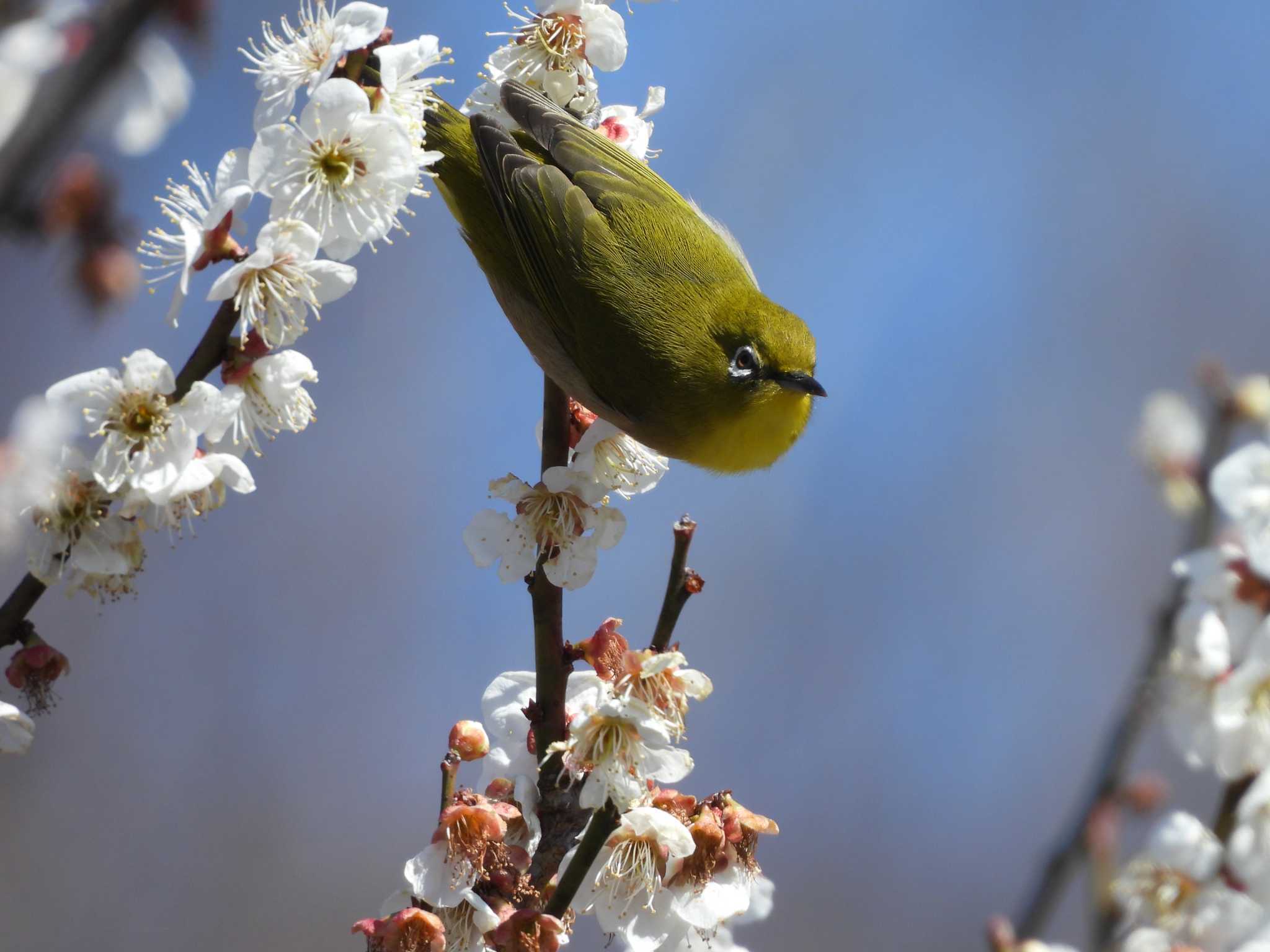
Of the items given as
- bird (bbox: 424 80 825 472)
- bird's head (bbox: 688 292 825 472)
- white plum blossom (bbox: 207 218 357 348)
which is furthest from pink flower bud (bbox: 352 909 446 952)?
bird's head (bbox: 688 292 825 472)

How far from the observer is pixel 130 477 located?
1233 millimetres

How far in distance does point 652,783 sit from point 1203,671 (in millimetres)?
619

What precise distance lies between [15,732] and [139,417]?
36 cm

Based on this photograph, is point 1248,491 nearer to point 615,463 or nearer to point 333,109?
point 615,463

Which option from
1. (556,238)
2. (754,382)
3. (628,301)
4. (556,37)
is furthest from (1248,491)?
(556,238)

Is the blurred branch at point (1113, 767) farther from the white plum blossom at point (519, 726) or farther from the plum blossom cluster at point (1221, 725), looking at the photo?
the white plum blossom at point (519, 726)

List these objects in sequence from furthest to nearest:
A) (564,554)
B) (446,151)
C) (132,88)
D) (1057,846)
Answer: (446,151) < (564,554) < (132,88) < (1057,846)

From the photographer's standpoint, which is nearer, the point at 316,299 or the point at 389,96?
the point at 316,299

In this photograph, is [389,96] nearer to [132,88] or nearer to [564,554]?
[132,88]

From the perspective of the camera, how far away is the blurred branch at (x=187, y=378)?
1.13 m

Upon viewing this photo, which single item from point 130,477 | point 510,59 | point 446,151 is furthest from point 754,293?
point 130,477

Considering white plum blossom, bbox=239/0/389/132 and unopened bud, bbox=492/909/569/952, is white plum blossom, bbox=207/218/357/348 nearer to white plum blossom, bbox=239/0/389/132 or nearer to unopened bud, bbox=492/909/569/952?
white plum blossom, bbox=239/0/389/132

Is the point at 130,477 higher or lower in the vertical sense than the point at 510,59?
lower

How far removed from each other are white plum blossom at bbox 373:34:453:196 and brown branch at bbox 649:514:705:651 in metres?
0.52
